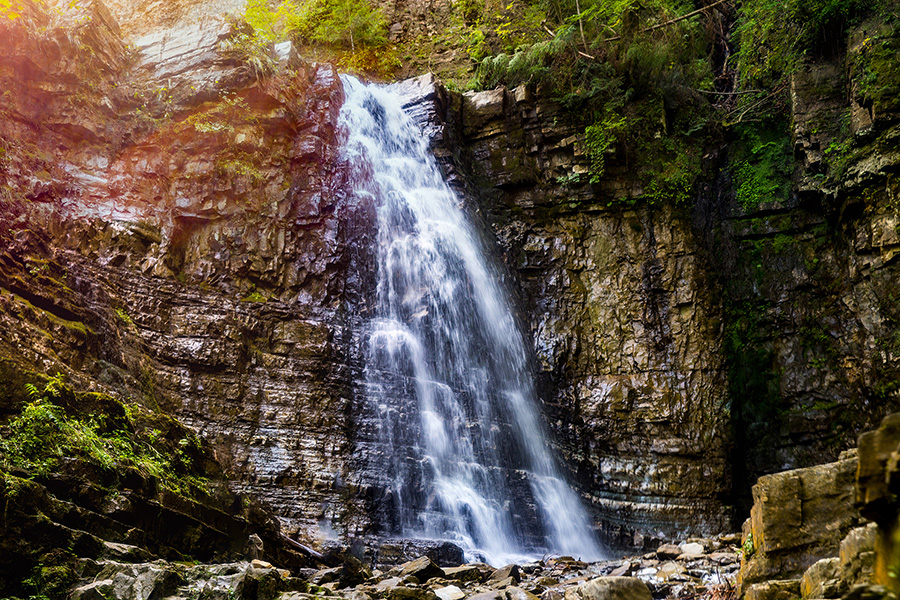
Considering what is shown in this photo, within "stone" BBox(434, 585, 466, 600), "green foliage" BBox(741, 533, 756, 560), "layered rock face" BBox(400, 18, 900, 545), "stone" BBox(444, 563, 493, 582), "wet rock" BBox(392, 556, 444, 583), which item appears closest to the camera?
"green foliage" BBox(741, 533, 756, 560)

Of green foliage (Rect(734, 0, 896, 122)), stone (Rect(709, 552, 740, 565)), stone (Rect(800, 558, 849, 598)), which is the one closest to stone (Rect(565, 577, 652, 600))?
stone (Rect(800, 558, 849, 598))

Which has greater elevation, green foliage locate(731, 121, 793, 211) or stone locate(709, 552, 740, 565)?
green foliage locate(731, 121, 793, 211)

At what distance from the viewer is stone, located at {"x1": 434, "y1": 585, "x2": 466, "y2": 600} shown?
17.5 feet

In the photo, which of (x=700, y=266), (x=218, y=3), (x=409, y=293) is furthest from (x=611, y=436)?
(x=218, y=3)

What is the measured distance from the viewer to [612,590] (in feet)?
13.5

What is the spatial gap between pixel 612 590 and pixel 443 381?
23.6 feet

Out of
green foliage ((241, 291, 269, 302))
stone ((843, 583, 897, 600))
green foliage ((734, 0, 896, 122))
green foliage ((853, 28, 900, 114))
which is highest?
green foliage ((734, 0, 896, 122))

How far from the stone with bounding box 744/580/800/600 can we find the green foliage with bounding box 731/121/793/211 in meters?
11.0

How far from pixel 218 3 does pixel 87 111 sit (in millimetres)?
10190

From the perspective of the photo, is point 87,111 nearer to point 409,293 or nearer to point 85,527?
point 409,293

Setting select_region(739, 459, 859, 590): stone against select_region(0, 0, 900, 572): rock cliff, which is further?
select_region(0, 0, 900, 572): rock cliff

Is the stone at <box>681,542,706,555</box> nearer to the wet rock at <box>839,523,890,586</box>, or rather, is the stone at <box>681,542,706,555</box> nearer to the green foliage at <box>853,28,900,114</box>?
the wet rock at <box>839,523,890,586</box>

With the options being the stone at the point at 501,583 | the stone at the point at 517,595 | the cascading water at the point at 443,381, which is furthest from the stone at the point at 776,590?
the cascading water at the point at 443,381

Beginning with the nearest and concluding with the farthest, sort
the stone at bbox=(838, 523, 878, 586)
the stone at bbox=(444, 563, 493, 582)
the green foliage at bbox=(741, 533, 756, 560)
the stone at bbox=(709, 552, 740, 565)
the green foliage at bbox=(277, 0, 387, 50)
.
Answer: the stone at bbox=(838, 523, 878, 586) < the green foliage at bbox=(741, 533, 756, 560) < the stone at bbox=(444, 563, 493, 582) < the stone at bbox=(709, 552, 740, 565) < the green foliage at bbox=(277, 0, 387, 50)
